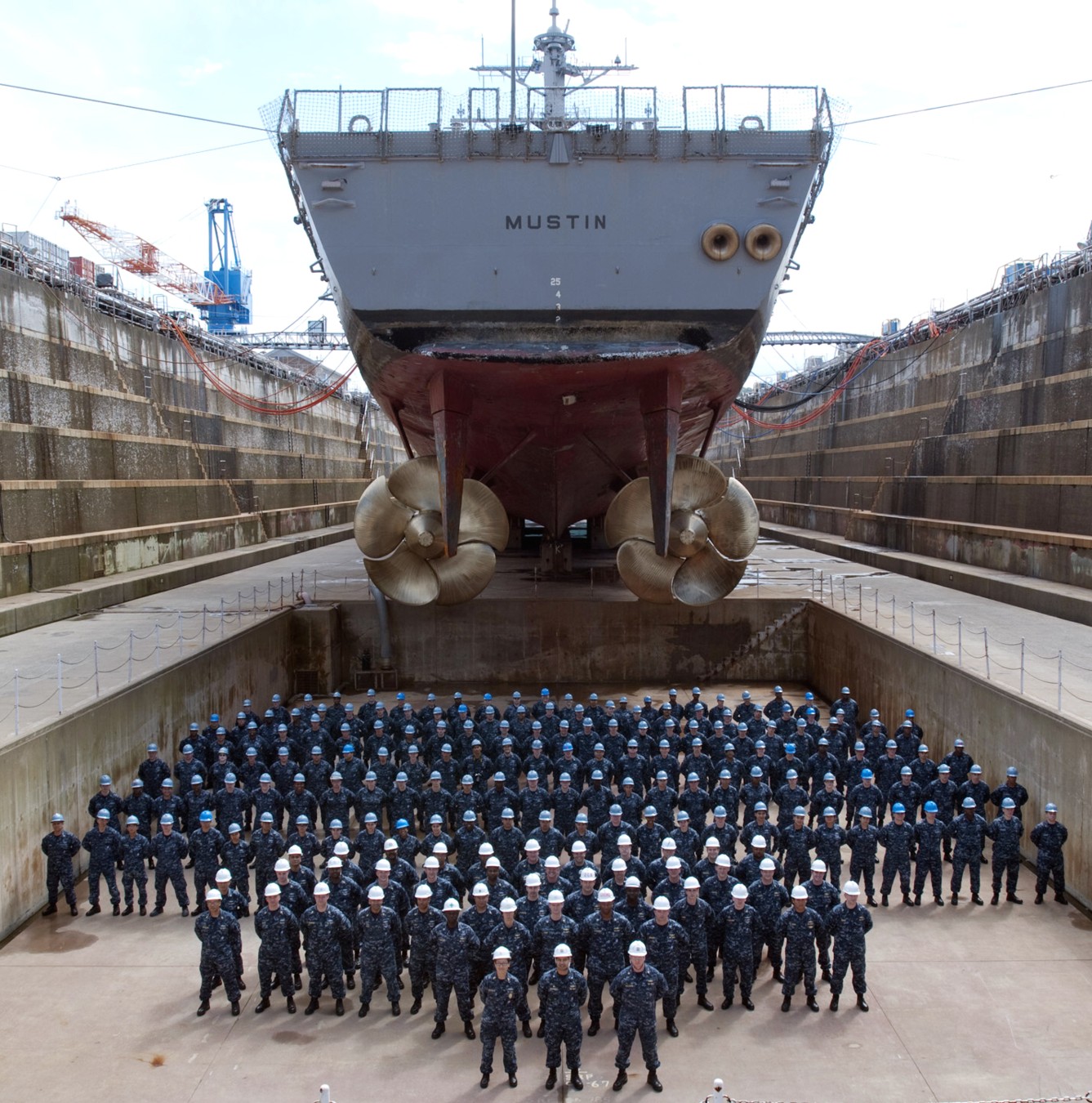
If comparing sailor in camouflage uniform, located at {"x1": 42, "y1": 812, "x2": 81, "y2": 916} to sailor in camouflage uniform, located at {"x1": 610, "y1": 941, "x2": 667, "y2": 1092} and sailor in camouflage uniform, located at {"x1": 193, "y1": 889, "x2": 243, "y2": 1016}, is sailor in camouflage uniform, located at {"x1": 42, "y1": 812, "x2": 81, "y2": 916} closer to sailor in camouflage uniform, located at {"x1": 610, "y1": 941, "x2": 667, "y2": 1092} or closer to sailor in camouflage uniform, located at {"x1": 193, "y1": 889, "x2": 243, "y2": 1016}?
sailor in camouflage uniform, located at {"x1": 193, "y1": 889, "x2": 243, "y2": 1016}

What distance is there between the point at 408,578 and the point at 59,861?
22.7 ft

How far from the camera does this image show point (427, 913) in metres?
6.70

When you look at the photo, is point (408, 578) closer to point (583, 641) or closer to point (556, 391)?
point (556, 391)

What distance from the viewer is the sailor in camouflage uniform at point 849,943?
6.57 meters

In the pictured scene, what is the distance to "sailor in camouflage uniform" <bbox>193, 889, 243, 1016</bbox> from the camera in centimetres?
650

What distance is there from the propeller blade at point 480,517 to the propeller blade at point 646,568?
185 centimetres

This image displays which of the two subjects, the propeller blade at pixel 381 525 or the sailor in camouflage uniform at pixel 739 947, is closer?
the sailor in camouflage uniform at pixel 739 947

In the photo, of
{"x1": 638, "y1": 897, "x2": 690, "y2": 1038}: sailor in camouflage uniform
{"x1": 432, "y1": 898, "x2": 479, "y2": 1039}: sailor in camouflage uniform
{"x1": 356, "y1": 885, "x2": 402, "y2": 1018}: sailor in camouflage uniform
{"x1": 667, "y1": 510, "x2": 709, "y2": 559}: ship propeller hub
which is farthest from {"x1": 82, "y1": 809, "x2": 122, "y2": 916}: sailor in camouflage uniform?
{"x1": 667, "y1": 510, "x2": 709, "y2": 559}: ship propeller hub

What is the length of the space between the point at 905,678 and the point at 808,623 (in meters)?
4.27

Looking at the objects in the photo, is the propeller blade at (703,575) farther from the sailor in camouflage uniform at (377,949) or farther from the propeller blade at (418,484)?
the sailor in camouflage uniform at (377,949)

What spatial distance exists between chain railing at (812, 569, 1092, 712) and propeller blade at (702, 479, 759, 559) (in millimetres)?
2386

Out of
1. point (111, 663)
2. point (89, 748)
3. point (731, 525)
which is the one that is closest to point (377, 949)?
point (89, 748)

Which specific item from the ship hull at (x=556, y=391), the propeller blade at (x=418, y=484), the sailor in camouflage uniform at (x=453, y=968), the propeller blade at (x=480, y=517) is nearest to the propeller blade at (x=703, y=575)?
the ship hull at (x=556, y=391)

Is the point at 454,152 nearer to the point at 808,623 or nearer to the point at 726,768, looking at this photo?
the point at 726,768
